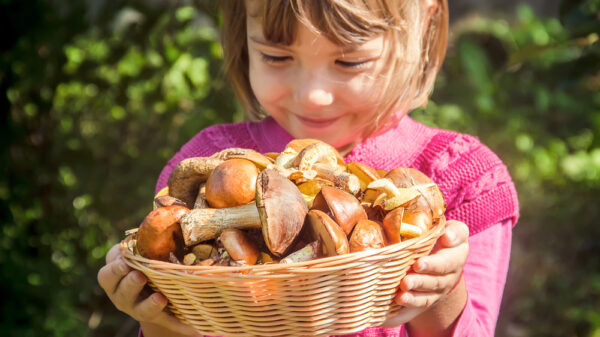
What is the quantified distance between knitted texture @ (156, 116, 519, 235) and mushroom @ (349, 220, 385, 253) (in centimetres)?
56

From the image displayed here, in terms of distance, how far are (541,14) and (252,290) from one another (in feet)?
18.4

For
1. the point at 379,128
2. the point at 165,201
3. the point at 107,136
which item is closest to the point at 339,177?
the point at 165,201

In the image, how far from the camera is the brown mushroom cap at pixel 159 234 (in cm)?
108

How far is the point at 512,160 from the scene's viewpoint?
3869mm

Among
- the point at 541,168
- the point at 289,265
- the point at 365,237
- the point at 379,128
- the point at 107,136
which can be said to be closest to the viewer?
the point at 289,265

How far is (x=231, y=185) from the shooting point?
1.12 m

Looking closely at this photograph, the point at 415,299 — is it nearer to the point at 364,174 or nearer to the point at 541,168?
the point at 364,174

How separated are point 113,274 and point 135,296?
68mm

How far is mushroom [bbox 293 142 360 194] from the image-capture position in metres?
1.20

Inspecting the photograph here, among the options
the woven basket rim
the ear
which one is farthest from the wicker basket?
the ear

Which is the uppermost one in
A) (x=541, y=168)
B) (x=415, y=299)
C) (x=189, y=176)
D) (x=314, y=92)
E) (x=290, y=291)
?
(x=314, y=92)

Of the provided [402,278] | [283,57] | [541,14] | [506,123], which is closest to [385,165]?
[283,57]

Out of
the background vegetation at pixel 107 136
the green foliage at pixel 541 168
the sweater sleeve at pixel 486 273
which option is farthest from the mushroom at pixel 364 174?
the green foliage at pixel 541 168

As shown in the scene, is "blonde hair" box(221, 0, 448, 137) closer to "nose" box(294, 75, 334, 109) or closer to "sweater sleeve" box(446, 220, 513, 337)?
"nose" box(294, 75, 334, 109)
